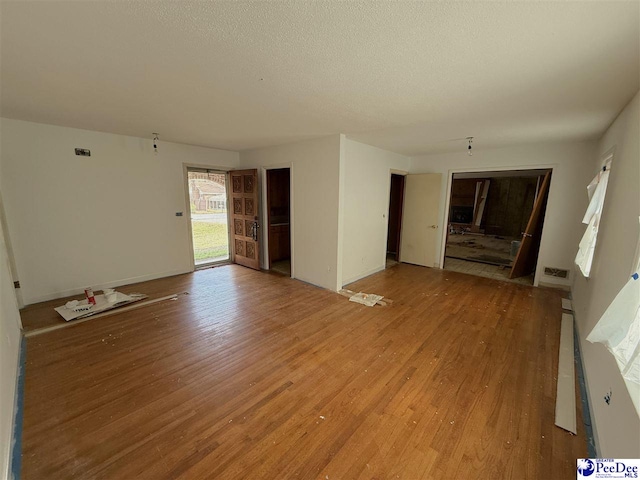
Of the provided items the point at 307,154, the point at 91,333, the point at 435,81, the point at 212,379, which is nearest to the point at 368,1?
the point at 435,81

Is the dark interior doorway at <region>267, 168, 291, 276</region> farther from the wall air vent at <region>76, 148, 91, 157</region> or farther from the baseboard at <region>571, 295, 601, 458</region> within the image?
the baseboard at <region>571, 295, 601, 458</region>

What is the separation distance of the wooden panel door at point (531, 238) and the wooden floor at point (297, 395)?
1.46m

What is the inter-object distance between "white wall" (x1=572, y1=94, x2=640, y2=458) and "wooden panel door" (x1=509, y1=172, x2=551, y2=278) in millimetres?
1791

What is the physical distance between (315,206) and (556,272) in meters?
4.36

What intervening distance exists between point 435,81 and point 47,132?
16.1ft

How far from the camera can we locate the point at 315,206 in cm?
433

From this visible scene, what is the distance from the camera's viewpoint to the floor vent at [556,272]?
4.38 metres

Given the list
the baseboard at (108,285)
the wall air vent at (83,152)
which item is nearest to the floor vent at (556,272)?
the baseboard at (108,285)

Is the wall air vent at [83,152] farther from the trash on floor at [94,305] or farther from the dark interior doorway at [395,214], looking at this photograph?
the dark interior doorway at [395,214]

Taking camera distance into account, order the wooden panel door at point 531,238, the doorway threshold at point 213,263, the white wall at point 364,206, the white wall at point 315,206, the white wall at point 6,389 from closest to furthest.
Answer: the white wall at point 6,389 < the white wall at point 315,206 < the white wall at point 364,206 < the wooden panel door at point 531,238 < the doorway threshold at point 213,263

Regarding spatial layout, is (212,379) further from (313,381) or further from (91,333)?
(91,333)

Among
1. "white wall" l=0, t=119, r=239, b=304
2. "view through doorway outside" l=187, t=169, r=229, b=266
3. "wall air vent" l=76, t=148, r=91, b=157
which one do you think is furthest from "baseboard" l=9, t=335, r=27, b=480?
"view through doorway outside" l=187, t=169, r=229, b=266

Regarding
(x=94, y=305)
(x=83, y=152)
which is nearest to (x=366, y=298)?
(x=94, y=305)

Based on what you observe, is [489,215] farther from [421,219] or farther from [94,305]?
[94,305]
